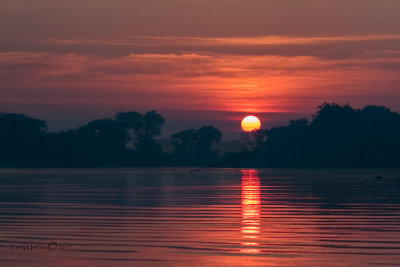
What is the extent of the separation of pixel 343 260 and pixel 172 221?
1513 centimetres

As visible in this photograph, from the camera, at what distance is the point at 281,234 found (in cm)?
3272

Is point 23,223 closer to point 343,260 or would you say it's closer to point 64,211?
point 64,211

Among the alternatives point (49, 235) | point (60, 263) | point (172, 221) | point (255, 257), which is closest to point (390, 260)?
point (255, 257)

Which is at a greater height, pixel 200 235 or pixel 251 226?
pixel 251 226

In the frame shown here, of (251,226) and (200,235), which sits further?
(251,226)

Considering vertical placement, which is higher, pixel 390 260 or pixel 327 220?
pixel 327 220

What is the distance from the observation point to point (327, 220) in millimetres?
39938

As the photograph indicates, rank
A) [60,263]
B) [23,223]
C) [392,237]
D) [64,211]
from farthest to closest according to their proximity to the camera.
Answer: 1. [64,211]
2. [23,223]
3. [392,237]
4. [60,263]

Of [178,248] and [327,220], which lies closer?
[178,248]

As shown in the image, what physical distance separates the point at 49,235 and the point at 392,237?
12476 mm

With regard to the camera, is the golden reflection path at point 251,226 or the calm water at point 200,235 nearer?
the calm water at point 200,235

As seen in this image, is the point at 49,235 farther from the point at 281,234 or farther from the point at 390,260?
the point at 390,260

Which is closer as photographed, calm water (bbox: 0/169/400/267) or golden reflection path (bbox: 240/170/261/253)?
calm water (bbox: 0/169/400/267)

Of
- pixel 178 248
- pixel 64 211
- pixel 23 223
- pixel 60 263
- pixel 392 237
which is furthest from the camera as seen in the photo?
pixel 64 211
